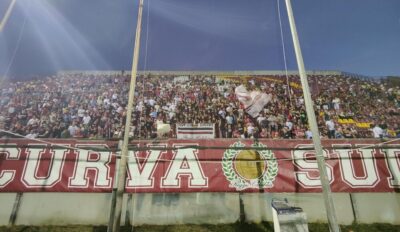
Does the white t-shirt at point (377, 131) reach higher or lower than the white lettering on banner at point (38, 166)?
higher

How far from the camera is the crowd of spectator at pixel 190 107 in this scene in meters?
12.9

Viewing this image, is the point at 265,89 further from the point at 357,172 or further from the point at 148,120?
the point at 357,172

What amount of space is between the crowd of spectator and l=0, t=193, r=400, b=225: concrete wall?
326cm

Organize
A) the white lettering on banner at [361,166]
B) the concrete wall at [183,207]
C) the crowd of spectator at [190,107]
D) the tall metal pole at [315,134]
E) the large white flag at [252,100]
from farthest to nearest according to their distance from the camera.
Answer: the large white flag at [252,100]
the crowd of spectator at [190,107]
the white lettering on banner at [361,166]
the concrete wall at [183,207]
the tall metal pole at [315,134]

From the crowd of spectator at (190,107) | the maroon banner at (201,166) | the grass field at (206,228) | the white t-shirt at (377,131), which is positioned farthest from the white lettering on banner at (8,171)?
the white t-shirt at (377,131)

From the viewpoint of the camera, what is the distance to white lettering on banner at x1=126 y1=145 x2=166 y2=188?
8.49 m

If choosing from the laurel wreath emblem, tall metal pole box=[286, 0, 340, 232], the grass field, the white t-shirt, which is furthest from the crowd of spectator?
tall metal pole box=[286, 0, 340, 232]

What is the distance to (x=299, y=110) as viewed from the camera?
14609mm

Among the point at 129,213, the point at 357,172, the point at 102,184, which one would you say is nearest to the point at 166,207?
the point at 129,213

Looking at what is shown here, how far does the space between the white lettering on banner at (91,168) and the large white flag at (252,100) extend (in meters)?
8.34

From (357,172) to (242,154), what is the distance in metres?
3.49

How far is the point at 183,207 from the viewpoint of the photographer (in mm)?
8320

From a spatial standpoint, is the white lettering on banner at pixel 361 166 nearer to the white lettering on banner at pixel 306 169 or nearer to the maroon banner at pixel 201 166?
the maroon banner at pixel 201 166

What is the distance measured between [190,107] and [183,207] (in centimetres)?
764
